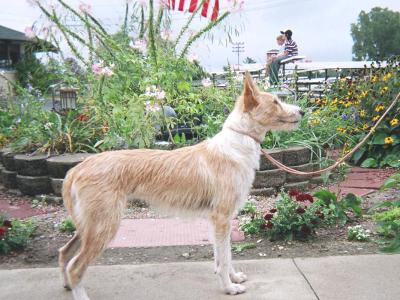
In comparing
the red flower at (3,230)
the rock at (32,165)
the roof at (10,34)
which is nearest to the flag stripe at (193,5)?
the rock at (32,165)

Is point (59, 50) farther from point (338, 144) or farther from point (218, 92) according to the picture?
point (338, 144)

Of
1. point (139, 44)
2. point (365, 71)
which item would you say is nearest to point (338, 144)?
point (365, 71)

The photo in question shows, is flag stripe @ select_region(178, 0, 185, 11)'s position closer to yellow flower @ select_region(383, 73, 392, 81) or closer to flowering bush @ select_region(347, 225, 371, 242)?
yellow flower @ select_region(383, 73, 392, 81)

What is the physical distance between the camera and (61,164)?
21.3ft

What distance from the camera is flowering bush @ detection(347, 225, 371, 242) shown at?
498 cm

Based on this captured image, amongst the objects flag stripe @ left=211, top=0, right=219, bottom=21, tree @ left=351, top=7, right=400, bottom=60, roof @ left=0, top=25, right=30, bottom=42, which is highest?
tree @ left=351, top=7, right=400, bottom=60

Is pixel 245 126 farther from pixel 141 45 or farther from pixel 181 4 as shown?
pixel 181 4

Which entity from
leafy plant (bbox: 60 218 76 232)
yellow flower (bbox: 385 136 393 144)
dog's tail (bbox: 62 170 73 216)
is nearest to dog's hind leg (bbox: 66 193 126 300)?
dog's tail (bbox: 62 170 73 216)

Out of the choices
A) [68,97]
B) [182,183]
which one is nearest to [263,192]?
[182,183]

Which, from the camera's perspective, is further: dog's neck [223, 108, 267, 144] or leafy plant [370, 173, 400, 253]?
leafy plant [370, 173, 400, 253]

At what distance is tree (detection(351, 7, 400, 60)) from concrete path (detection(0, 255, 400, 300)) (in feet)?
253

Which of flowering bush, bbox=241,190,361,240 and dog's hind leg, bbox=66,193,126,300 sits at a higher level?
dog's hind leg, bbox=66,193,126,300

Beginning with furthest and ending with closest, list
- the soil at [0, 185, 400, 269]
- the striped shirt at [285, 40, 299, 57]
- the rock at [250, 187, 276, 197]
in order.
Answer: the striped shirt at [285, 40, 299, 57] < the rock at [250, 187, 276, 197] < the soil at [0, 185, 400, 269]

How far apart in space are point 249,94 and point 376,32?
84003mm
